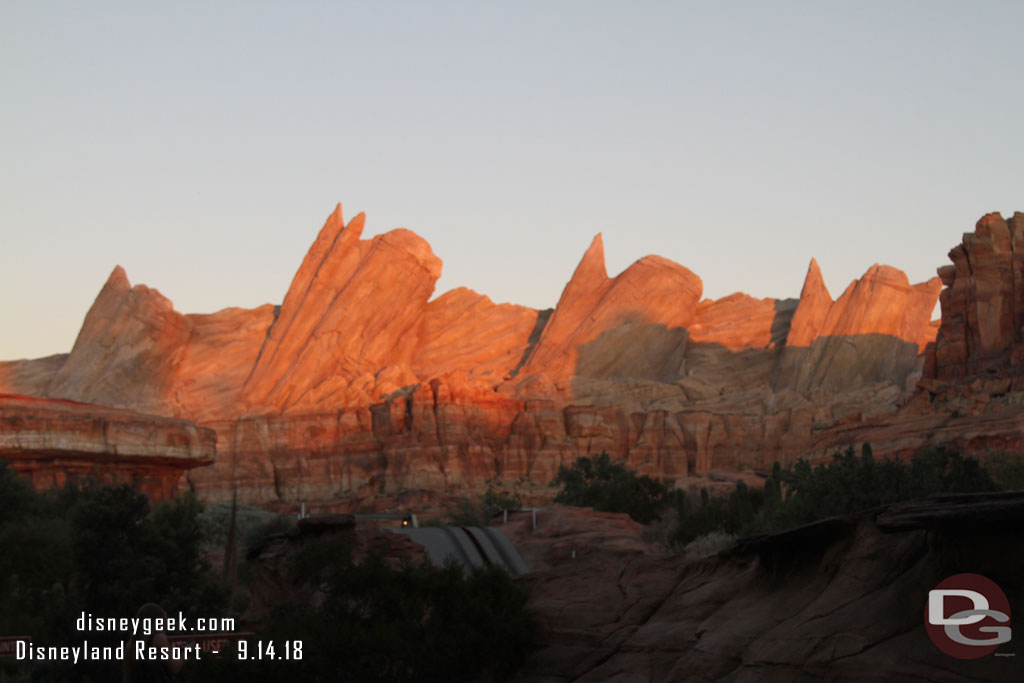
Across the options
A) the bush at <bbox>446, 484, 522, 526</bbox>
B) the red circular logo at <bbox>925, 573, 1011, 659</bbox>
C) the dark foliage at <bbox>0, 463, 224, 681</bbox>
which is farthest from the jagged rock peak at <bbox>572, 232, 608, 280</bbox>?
the red circular logo at <bbox>925, 573, 1011, 659</bbox>

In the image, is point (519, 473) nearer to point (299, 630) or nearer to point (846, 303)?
point (846, 303)

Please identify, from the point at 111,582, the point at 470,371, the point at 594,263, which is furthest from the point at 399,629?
the point at 594,263

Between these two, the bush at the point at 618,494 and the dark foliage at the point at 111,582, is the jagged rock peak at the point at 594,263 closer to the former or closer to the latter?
the bush at the point at 618,494

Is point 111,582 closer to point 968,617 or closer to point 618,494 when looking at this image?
point 968,617

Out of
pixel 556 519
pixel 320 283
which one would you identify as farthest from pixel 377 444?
pixel 556 519

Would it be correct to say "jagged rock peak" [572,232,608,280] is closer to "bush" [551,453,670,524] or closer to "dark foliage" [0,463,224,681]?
"bush" [551,453,670,524]

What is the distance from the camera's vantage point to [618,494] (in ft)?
157

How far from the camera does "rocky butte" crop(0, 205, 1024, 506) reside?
7888cm

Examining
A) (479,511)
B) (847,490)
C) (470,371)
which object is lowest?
(479,511)

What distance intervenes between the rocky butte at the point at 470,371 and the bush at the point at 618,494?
18.0 metres

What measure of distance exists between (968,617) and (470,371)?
83.6 metres

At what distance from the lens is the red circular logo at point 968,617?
40.1 feet

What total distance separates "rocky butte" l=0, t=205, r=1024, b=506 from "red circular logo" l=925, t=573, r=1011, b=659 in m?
57.1

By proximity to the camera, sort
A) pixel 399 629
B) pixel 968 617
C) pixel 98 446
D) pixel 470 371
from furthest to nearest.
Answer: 1. pixel 470 371
2. pixel 98 446
3. pixel 399 629
4. pixel 968 617
